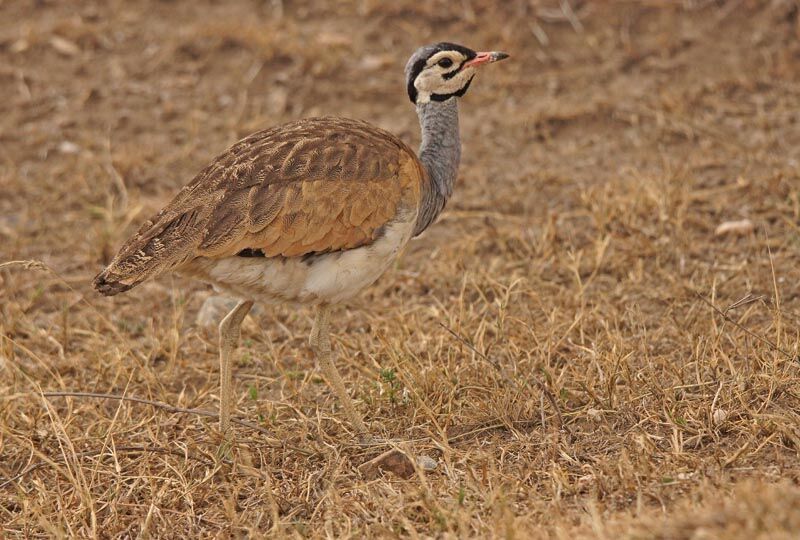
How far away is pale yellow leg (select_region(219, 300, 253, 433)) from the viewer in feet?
14.1

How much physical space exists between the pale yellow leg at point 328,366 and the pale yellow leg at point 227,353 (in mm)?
290

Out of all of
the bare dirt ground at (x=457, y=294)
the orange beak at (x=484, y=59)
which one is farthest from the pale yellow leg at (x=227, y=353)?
the orange beak at (x=484, y=59)

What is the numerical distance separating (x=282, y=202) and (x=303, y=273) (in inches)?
11.2

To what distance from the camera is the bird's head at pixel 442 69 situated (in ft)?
15.6

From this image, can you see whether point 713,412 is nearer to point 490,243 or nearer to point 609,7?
point 490,243

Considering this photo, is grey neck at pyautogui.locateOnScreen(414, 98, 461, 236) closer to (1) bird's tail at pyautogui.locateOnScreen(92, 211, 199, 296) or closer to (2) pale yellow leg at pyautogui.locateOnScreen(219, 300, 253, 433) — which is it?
(2) pale yellow leg at pyautogui.locateOnScreen(219, 300, 253, 433)

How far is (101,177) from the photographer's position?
704 cm

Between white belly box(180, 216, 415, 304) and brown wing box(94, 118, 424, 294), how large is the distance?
5 centimetres

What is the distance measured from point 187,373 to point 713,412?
2385 mm

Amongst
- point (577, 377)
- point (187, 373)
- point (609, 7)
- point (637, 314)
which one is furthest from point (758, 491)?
point (609, 7)

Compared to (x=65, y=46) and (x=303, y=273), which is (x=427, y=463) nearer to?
(x=303, y=273)

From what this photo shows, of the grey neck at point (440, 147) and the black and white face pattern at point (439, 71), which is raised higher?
the black and white face pattern at point (439, 71)

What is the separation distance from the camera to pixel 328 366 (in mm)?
4438

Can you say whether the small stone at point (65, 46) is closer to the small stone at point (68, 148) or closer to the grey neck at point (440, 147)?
the small stone at point (68, 148)
